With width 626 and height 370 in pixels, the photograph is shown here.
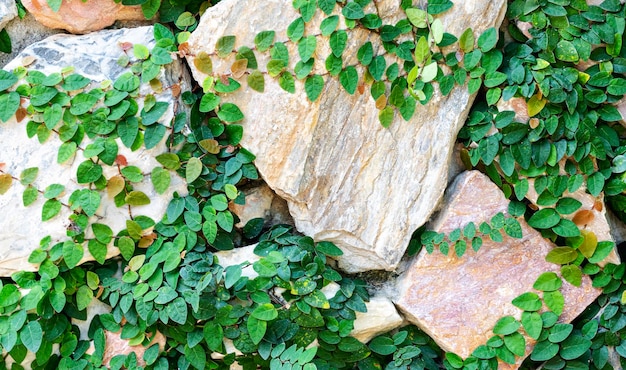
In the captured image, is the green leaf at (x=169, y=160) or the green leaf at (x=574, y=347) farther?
the green leaf at (x=574, y=347)

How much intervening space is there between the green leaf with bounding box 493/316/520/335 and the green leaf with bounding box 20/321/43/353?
4.21 feet

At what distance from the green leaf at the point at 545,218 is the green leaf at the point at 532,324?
0.86 feet

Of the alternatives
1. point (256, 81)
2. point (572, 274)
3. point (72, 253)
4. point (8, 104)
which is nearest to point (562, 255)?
point (572, 274)

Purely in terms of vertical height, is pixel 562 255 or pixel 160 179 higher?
pixel 160 179

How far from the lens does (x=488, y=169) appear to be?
208 centimetres

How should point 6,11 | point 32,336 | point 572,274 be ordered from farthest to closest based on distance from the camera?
1. point 572,274
2. point 6,11
3. point 32,336

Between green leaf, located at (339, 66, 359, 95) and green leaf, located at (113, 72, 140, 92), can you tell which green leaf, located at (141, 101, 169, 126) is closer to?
green leaf, located at (113, 72, 140, 92)

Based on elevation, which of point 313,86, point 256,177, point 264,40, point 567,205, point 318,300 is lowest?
point 318,300

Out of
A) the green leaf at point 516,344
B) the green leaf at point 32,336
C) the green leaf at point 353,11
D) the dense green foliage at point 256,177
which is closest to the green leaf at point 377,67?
the dense green foliage at point 256,177

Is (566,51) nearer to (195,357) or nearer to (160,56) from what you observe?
(160,56)

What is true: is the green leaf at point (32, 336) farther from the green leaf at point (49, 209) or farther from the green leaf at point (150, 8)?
the green leaf at point (150, 8)

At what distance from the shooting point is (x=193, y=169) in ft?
6.30

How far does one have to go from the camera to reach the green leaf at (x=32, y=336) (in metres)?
1.83

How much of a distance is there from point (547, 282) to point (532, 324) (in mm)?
134
